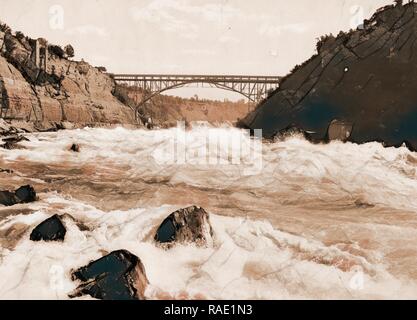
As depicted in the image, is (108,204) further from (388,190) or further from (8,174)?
(388,190)

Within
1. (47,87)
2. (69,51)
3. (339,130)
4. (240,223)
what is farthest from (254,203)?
(69,51)

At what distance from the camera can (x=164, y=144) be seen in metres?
27.4

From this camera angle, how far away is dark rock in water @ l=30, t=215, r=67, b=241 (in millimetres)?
9039

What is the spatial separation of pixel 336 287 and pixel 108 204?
7109 millimetres

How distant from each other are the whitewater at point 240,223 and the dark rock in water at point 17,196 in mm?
318

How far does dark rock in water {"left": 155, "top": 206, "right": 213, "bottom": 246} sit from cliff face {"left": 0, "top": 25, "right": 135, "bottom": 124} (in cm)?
3742

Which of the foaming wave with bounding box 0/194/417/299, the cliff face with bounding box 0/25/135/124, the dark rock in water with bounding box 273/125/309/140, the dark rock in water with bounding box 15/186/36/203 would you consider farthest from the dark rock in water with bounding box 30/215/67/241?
the cliff face with bounding box 0/25/135/124

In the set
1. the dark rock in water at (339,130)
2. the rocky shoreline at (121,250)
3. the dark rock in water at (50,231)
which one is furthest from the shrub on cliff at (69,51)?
the dark rock in water at (50,231)

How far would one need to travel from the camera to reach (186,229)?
358 inches

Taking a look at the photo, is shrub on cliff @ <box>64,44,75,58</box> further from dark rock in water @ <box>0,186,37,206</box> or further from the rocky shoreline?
the rocky shoreline

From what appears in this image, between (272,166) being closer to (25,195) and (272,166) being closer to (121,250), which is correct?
(25,195)

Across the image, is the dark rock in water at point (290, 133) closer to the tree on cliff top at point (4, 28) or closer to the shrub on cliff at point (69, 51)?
the tree on cliff top at point (4, 28)

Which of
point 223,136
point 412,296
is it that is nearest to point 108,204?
point 412,296

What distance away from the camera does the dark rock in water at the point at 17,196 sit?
466 inches
